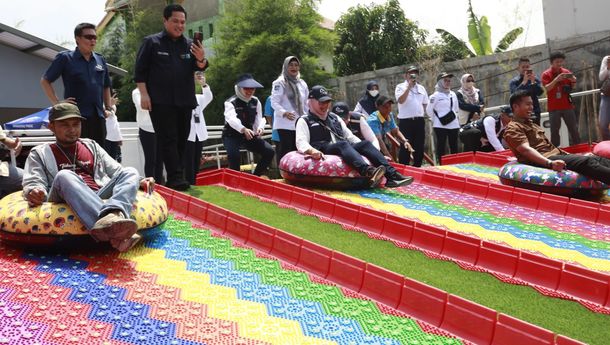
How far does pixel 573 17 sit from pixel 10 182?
14.3m

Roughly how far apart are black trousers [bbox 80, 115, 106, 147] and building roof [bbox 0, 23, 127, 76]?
833cm

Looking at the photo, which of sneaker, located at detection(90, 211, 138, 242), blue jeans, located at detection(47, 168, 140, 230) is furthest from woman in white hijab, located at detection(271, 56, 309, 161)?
sneaker, located at detection(90, 211, 138, 242)

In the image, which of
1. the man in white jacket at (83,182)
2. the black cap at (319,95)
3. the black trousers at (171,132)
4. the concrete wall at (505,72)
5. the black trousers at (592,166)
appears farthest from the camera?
the concrete wall at (505,72)

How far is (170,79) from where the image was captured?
250 inches

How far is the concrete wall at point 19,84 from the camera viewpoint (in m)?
14.7

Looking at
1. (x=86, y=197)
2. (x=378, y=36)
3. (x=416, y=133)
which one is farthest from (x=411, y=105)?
(x=378, y=36)

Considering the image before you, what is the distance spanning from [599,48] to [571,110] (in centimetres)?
444

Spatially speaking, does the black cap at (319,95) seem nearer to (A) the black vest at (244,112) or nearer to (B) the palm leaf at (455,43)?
(A) the black vest at (244,112)

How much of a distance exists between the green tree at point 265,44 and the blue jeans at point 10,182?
15.7 m

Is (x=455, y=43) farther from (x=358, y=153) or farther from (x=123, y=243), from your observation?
(x=123, y=243)

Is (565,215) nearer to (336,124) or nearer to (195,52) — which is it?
(336,124)

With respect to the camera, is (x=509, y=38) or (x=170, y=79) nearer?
(x=170, y=79)

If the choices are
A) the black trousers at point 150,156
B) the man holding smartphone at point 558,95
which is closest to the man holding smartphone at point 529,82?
the man holding smartphone at point 558,95

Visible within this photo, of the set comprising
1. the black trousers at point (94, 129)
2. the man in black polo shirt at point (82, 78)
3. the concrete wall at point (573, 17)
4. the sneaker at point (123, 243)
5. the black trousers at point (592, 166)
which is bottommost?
the black trousers at point (592, 166)
